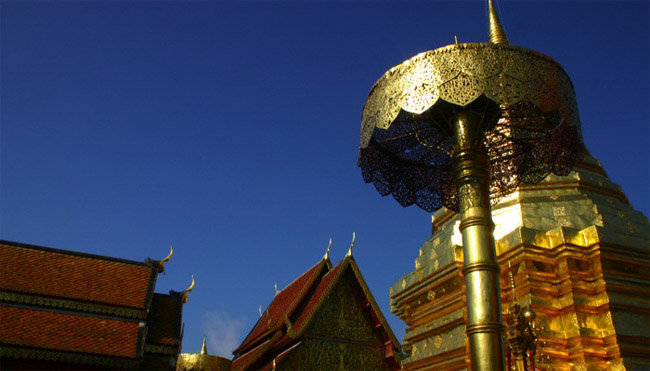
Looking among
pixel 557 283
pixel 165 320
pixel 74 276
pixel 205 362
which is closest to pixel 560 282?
pixel 557 283

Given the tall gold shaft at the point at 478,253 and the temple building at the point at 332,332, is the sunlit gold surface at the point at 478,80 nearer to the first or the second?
the tall gold shaft at the point at 478,253

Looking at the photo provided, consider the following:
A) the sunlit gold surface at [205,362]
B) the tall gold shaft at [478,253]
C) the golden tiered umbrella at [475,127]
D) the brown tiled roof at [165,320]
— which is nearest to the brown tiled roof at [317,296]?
the brown tiled roof at [165,320]

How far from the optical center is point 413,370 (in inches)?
355

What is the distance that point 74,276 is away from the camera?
33.8ft

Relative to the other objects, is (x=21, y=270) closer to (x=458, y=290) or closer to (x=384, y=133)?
(x=458, y=290)

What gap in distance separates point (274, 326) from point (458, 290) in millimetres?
4738

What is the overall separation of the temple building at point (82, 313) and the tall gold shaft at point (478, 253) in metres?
7.47

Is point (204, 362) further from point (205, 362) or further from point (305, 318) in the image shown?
point (305, 318)

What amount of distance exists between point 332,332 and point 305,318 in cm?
73

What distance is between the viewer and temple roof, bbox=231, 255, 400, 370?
11.0m

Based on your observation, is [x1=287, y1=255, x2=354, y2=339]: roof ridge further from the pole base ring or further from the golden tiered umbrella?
the pole base ring

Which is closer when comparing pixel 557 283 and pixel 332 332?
pixel 557 283

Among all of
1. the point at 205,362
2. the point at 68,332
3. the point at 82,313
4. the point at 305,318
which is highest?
the point at 205,362

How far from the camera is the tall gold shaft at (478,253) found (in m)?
2.85
